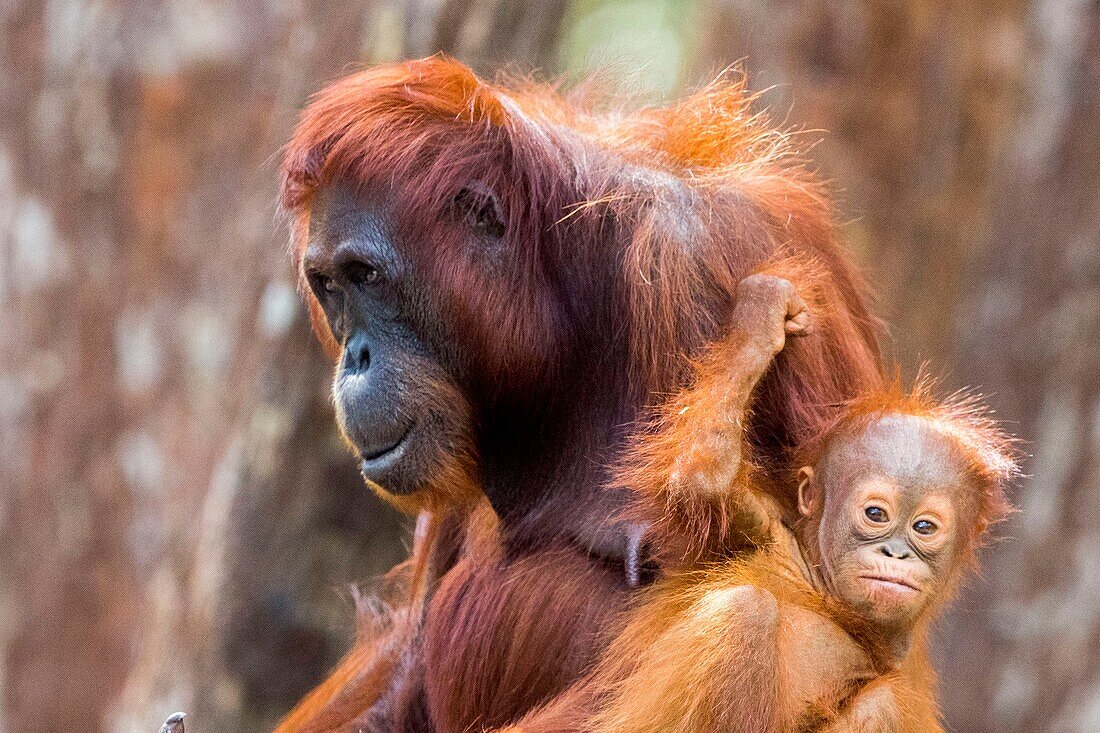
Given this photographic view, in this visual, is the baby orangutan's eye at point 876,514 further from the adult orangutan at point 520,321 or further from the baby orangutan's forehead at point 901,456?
the adult orangutan at point 520,321

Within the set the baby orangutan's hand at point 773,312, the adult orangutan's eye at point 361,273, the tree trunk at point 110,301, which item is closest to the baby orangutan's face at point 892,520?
the baby orangutan's hand at point 773,312

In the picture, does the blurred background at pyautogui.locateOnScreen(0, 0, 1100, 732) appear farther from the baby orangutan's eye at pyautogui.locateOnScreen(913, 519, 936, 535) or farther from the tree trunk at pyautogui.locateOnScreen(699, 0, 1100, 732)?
the baby orangutan's eye at pyautogui.locateOnScreen(913, 519, 936, 535)

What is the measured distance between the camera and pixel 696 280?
3.14 meters

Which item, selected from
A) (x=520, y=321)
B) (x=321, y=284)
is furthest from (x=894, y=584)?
(x=321, y=284)

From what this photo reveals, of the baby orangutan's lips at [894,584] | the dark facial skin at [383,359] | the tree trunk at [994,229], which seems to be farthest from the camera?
the tree trunk at [994,229]

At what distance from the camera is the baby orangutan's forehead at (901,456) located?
2998mm

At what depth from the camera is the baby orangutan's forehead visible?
300cm

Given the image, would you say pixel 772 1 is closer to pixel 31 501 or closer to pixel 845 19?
pixel 845 19

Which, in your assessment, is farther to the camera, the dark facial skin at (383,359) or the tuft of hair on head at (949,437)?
the dark facial skin at (383,359)

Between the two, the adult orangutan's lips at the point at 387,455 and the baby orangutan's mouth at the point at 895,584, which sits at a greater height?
the adult orangutan's lips at the point at 387,455

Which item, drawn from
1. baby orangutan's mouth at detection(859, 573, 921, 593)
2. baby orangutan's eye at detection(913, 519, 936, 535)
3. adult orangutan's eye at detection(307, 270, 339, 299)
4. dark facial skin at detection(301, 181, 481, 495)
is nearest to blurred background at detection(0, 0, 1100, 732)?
adult orangutan's eye at detection(307, 270, 339, 299)

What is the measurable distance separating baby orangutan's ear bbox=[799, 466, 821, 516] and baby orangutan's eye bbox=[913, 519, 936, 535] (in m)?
0.24

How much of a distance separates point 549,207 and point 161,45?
554 centimetres

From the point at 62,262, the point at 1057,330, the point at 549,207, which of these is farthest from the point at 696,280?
the point at 62,262
